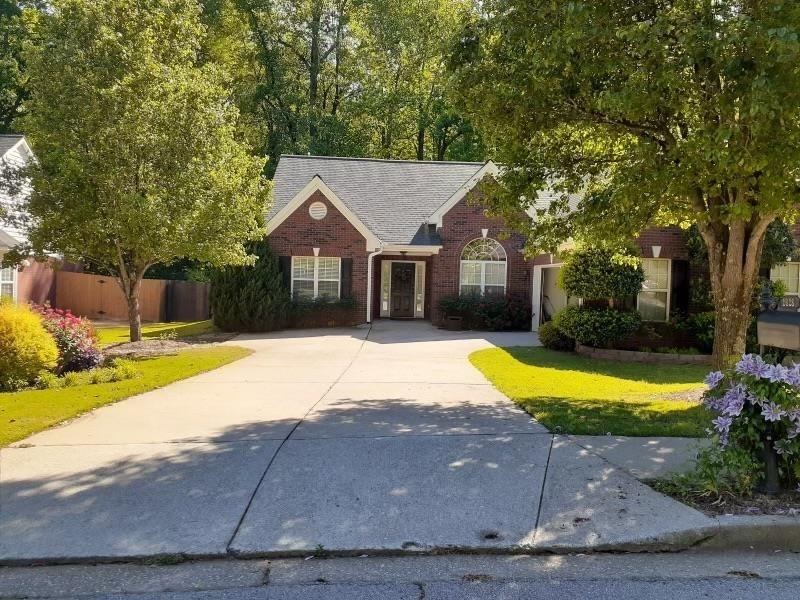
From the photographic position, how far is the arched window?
23453 millimetres

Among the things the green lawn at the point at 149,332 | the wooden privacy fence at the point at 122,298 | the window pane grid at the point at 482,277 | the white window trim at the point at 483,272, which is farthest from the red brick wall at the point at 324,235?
the wooden privacy fence at the point at 122,298

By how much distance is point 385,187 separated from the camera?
2631 cm

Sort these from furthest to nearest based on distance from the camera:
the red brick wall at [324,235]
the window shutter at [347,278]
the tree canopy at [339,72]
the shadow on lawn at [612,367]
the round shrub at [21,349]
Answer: the tree canopy at [339,72] < the window shutter at [347,278] < the red brick wall at [324,235] < the shadow on lawn at [612,367] < the round shrub at [21,349]

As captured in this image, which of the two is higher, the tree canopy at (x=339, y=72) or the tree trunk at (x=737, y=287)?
the tree canopy at (x=339, y=72)

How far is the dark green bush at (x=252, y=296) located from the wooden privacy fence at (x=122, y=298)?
7.59m

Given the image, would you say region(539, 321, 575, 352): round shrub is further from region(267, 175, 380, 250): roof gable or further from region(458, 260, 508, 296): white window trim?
region(267, 175, 380, 250): roof gable

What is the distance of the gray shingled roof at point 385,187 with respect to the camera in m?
23.9

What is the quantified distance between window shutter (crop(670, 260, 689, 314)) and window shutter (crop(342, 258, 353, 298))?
10176 mm

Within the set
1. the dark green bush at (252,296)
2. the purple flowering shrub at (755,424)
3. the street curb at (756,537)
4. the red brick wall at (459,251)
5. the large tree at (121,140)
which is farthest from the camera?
the red brick wall at (459,251)

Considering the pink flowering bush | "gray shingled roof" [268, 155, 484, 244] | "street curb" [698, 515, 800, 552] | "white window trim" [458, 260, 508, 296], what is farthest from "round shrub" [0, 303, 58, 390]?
"white window trim" [458, 260, 508, 296]

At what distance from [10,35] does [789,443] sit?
39648 mm

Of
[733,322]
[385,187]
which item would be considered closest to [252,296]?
[385,187]

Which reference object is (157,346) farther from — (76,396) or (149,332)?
(76,396)

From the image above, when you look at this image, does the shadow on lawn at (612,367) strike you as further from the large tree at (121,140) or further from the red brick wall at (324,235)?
the large tree at (121,140)
